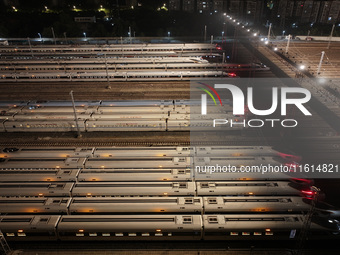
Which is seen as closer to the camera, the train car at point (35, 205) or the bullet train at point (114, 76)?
the train car at point (35, 205)

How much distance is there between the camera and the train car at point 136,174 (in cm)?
2483

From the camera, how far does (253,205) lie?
21.8 meters

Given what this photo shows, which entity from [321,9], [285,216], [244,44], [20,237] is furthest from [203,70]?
[321,9]

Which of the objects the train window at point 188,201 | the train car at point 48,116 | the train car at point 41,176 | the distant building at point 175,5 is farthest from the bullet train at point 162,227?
the distant building at point 175,5

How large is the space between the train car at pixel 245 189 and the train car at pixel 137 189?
1265 mm

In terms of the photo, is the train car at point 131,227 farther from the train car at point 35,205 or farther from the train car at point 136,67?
the train car at point 136,67

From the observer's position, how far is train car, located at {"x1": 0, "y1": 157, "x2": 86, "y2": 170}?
26.4 metres

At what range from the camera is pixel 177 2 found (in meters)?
130

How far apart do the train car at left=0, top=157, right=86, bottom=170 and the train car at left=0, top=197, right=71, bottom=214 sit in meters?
4.36

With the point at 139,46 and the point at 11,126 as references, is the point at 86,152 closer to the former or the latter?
the point at 11,126

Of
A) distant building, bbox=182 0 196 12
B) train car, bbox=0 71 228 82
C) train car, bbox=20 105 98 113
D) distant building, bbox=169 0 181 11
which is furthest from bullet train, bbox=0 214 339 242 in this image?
distant building, bbox=169 0 181 11

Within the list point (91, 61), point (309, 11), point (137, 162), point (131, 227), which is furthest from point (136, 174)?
point (309, 11)

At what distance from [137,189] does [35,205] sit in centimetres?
871

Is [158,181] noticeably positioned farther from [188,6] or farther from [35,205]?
[188,6]
